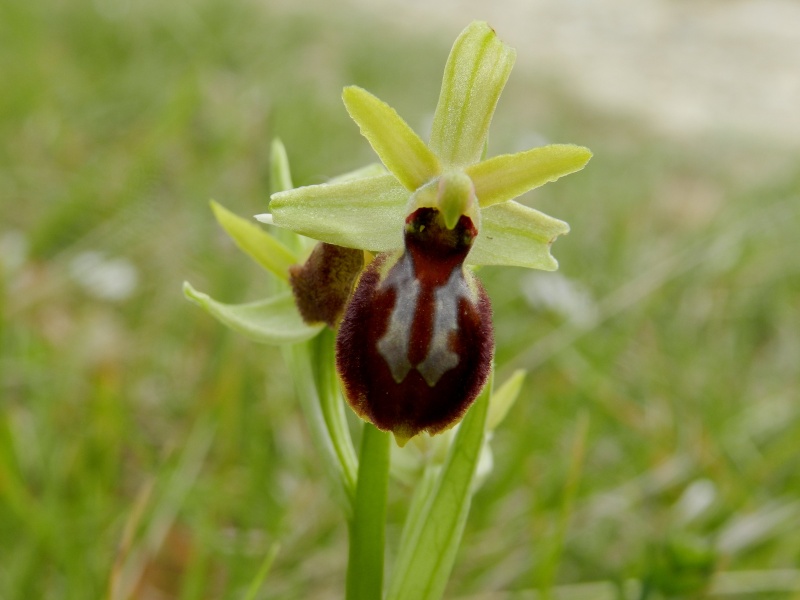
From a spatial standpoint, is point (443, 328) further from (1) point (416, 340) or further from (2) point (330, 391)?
(2) point (330, 391)

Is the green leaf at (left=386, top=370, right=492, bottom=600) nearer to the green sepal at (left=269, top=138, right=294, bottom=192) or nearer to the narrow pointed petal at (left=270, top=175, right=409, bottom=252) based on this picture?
the narrow pointed petal at (left=270, top=175, right=409, bottom=252)

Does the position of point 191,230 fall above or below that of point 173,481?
above

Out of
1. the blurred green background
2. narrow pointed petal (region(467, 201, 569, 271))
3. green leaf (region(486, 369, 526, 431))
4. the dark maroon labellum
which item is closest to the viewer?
the dark maroon labellum

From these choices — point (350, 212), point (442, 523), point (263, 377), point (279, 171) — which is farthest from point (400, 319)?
point (263, 377)

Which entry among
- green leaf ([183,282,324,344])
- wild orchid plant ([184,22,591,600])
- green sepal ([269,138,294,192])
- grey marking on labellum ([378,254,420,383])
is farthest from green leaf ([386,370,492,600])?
green sepal ([269,138,294,192])

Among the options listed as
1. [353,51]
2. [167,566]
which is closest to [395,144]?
[167,566]

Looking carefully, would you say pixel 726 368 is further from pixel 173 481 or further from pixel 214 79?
pixel 214 79
